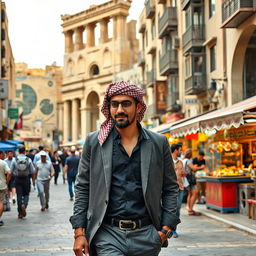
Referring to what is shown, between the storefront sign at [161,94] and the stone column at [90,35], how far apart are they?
44823mm

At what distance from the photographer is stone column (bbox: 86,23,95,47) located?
8275cm

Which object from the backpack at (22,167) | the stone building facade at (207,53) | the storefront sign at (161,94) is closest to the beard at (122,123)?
the backpack at (22,167)

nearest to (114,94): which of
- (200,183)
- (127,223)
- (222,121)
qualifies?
(127,223)

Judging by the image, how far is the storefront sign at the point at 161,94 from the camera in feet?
131

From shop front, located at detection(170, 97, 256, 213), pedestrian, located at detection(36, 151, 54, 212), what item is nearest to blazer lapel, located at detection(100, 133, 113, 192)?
shop front, located at detection(170, 97, 256, 213)

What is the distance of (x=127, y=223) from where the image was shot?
12.1 feet

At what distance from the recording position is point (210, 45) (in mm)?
28594

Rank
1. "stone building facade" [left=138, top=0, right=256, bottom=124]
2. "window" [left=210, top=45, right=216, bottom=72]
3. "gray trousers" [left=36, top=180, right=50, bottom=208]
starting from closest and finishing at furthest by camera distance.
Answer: "gray trousers" [left=36, top=180, right=50, bottom=208]
"stone building facade" [left=138, top=0, right=256, bottom=124]
"window" [left=210, top=45, right=216, bottom=72]

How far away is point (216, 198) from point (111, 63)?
6381 centimetres

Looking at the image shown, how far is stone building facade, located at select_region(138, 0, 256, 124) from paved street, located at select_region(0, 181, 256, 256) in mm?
11462

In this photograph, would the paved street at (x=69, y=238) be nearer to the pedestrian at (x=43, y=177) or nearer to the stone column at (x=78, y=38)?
the pedestrian at (x=43, y=177)

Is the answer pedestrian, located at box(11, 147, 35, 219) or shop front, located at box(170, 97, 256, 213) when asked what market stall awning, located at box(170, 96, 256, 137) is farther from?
pedestrian, located at box(11, 147, 35, 219)

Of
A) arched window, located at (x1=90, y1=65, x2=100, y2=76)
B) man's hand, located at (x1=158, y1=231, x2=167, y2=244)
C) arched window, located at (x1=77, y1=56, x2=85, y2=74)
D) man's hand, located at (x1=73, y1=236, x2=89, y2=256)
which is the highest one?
arched window, located at (x1=77, y1=56, x2=85, y2=74)

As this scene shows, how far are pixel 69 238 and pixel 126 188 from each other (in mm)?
6801
